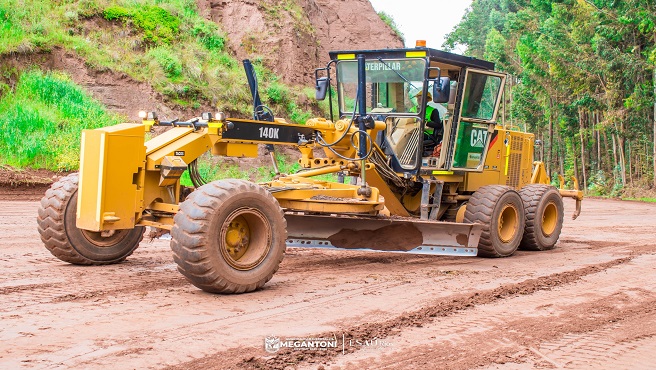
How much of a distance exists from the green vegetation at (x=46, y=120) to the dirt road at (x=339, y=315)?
9321mm

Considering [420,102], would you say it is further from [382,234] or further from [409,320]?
[409,320]

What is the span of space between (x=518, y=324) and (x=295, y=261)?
153 inches

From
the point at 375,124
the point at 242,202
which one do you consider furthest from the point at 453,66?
the point at 242,202

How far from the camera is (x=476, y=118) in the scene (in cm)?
1120

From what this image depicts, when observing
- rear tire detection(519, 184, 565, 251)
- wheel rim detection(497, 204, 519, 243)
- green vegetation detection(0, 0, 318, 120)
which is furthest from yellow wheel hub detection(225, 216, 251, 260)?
green vegetation detection(0, 0, 318, 120)

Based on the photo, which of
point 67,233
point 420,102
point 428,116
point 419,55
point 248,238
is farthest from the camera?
point 428,116

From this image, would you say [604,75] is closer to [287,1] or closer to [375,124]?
[287,1]

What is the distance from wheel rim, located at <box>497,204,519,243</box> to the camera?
10.9 meters

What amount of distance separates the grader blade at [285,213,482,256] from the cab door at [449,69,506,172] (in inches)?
58.3

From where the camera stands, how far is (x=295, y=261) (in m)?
9.73

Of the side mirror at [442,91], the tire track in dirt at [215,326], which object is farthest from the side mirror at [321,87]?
the tire track in dirt at [215,326]

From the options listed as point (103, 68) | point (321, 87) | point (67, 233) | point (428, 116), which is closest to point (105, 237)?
point (67, 233)

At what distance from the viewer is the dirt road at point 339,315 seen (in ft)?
16.9

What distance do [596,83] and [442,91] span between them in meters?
25.1
